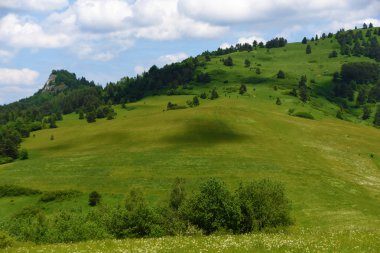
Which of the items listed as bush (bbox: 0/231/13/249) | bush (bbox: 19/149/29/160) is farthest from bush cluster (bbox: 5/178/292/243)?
bush (bbox: 19/149/29/160)

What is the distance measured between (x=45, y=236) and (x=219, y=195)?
2535cm

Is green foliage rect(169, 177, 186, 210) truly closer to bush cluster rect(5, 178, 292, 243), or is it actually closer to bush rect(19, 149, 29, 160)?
bush cluster rect(5, 178, 292, 243)

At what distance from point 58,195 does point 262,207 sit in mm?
60528

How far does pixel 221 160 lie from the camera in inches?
4628

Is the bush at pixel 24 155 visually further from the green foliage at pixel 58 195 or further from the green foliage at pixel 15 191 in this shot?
the green foliage at pixel 58 195

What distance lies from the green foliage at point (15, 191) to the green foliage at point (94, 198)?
1661 centimetres

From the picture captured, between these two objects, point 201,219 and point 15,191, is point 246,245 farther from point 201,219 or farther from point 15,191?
point 15,191

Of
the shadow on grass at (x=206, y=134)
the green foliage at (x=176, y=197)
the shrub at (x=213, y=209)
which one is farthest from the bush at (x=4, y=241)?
the shadow on grass at (x=206, y=134)

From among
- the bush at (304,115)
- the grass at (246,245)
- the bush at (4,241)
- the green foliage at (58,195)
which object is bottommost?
Answer: the green foliage at (58,195)

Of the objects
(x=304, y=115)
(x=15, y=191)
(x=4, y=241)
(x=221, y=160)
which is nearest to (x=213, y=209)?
(x=4, y=241)

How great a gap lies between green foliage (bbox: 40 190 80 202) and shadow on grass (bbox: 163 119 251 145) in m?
45.9

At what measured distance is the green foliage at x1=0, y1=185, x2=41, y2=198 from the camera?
103331 millimetres

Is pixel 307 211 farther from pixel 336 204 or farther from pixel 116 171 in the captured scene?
pixel 116 171

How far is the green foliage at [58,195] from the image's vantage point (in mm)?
98344
